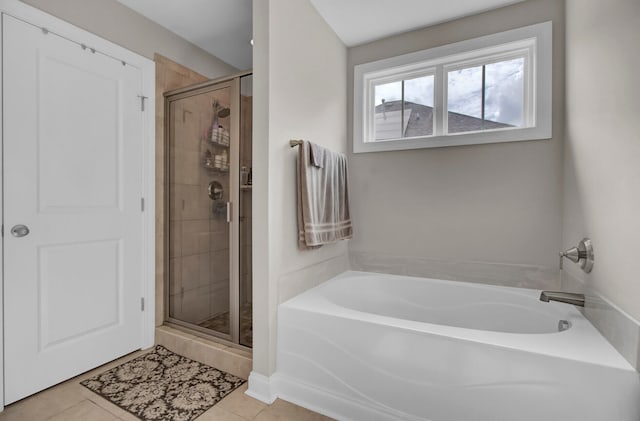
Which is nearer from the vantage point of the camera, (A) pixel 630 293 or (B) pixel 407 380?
(A) pixel 630 293

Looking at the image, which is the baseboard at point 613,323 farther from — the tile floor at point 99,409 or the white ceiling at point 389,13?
the white ceiling at point 389,13

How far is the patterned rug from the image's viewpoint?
5.37ft

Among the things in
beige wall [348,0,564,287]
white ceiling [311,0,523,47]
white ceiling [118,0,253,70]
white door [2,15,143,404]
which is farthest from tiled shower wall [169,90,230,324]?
beige wall [348,0,564,287]

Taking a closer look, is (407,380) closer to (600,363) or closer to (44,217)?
(600,363)

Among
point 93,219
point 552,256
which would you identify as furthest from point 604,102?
point 93,219

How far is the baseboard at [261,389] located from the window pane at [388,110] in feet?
6.55

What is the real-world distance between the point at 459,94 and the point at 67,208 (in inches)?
109

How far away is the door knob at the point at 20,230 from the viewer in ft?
5.43

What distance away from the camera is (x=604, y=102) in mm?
1411

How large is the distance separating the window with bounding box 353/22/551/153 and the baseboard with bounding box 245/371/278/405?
72.4 inches

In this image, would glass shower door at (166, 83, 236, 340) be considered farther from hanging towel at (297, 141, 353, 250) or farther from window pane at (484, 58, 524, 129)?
window pane at (484, 58, 524, 129)

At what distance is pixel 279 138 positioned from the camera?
6.05ft

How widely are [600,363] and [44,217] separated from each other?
2687 millimetres

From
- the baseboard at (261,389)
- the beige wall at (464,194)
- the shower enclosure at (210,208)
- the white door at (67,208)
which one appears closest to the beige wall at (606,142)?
the beige wall at (464,194)
